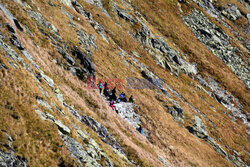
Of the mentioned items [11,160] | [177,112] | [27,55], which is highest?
[11,160]

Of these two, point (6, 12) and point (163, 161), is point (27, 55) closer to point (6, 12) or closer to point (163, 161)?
point (6, 12)

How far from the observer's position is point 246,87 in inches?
2645

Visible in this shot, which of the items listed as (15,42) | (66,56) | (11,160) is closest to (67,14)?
(66,56)

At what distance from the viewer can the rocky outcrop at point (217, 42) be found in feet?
236

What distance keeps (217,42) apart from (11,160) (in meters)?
75.3

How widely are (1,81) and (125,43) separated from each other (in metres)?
39.2

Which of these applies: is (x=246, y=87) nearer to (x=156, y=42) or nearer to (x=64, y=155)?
(x=156, y=42)

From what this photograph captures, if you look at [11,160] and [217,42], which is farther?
[217,42]

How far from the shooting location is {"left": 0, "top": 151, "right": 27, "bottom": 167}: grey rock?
9.89 metres

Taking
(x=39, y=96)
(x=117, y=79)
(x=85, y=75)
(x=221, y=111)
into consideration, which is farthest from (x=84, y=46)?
(x=221, y=111)

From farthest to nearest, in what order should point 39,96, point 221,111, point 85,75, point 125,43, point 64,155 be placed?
point 221,111, point 125,43, point 85,75, point 39,96, point 64,155

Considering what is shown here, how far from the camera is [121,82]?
3662 centimetres

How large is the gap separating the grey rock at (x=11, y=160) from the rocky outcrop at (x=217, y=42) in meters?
69.5

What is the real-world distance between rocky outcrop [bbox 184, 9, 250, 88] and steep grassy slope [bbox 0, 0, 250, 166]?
0.40 metres
